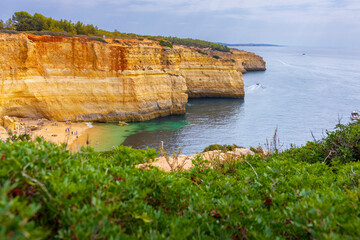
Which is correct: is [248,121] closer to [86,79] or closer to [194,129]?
[194,129]

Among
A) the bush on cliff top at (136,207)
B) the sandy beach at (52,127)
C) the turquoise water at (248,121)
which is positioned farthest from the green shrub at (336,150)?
the sandy beach at (52,127)

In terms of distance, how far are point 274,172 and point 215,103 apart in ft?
137

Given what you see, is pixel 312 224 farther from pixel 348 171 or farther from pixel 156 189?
pixel 348 171

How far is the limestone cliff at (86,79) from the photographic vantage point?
25422 millimetres

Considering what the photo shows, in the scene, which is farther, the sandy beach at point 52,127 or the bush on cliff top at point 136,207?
the sandy beach at point 52,127

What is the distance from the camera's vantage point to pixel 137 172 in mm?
4379

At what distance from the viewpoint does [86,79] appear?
29.0 m

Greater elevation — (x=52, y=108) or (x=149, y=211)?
(x=149, y=211)

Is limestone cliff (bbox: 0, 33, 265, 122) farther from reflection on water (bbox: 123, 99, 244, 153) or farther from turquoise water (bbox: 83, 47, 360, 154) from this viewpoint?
reflection on water (bbox: 123, 99, 244, 153)

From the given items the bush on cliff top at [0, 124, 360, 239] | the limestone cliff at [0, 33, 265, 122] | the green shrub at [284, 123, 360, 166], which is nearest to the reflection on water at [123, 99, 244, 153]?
the limestone cliff at [0, 33, 265, 122]

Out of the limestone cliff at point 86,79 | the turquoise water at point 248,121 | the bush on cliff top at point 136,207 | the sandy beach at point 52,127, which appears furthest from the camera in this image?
the turquoise water at point 248,121

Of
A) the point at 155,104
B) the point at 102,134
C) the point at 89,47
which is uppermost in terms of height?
the point at 89,47

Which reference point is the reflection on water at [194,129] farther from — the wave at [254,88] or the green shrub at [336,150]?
the green shrub at [336,150]

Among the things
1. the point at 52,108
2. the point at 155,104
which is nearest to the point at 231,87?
the point at 155,104
